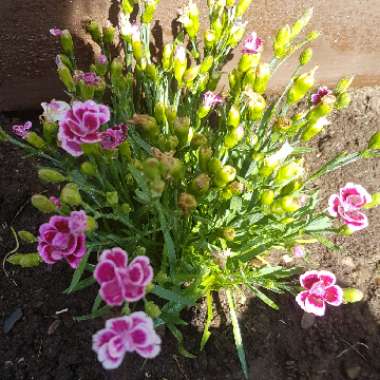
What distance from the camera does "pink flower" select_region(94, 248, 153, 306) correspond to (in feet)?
3.04

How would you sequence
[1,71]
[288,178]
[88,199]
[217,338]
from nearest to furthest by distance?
[288,178], [217,338], [88,199], [1,71]

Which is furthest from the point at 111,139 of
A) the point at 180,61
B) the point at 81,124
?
the point at 180,61

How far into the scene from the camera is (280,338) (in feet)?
5.06

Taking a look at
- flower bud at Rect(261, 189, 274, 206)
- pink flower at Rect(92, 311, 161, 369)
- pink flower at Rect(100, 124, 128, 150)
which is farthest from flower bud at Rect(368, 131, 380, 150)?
pink flower at Rect(92, 311, 161, 369)

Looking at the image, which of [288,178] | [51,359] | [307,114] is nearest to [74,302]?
[51,359]

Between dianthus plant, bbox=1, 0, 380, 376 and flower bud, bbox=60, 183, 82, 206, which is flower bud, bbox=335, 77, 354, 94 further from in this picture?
flower bud, bbox=60, 183, 82, 206

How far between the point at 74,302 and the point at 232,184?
2.24ft

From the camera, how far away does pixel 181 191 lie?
1.40 meters

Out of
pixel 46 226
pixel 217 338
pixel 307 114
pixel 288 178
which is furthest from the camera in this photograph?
pixel 217 338

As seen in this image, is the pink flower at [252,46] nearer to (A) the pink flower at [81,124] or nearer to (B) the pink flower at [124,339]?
(A) the pink flower at [81,124]

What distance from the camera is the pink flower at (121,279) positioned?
93cm

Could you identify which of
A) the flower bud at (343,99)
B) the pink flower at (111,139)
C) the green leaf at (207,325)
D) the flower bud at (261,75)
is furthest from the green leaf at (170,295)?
the flower bud at (343,99)

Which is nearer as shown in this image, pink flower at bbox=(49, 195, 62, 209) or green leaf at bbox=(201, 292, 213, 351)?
→ pink flower at bbox=(49, 195, 62, 209)

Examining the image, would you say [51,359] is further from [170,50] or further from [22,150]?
[170,50]
